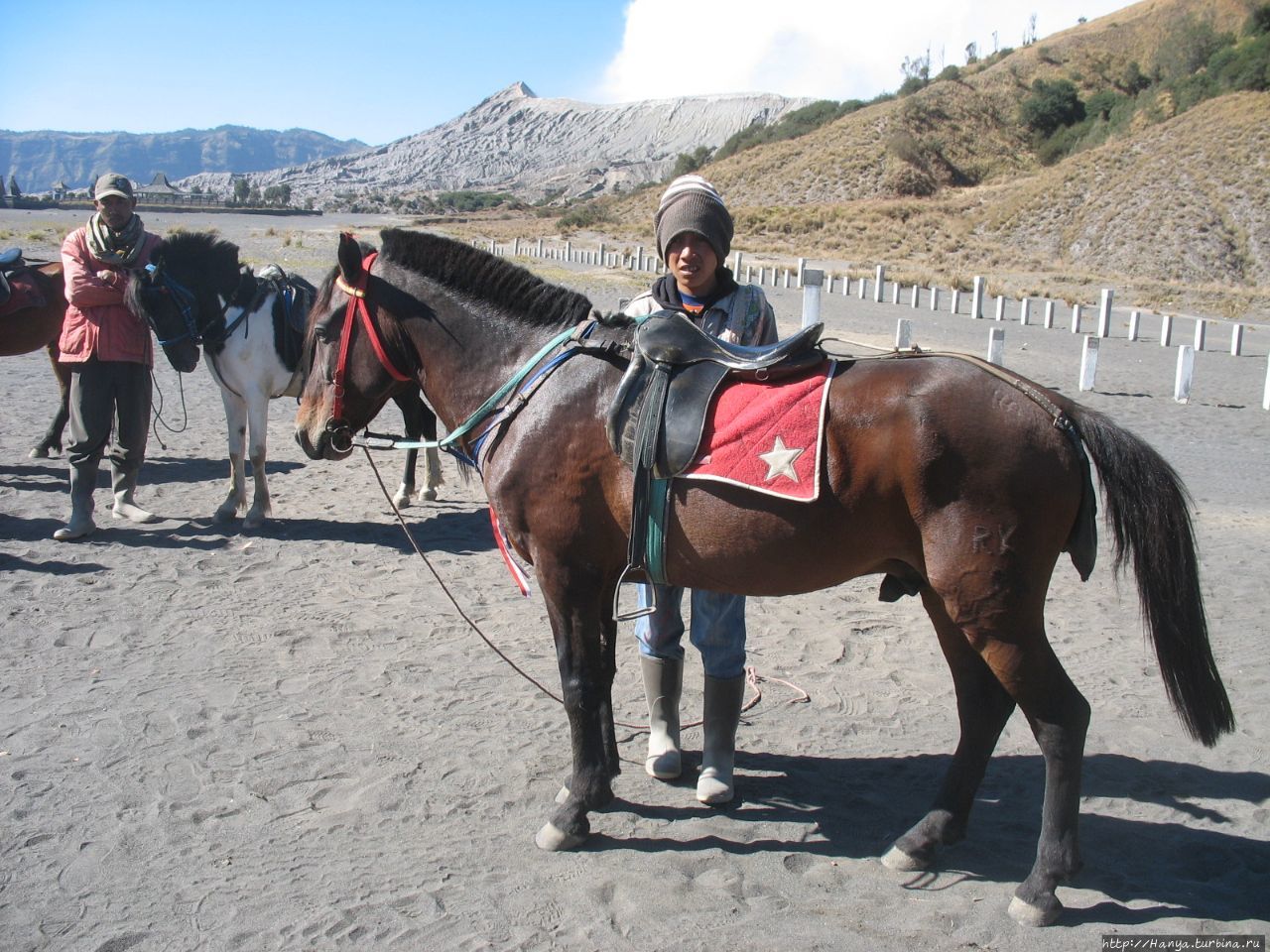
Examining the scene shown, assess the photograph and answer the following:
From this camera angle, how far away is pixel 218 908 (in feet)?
10.3

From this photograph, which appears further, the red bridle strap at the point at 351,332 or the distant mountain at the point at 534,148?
the distant mountain at the point at 534,148

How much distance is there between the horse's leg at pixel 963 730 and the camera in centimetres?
351

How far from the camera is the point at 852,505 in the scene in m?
3.13

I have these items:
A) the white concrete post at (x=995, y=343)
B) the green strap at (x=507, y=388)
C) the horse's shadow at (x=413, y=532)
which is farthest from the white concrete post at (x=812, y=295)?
the green strap at (x=507, y=388)

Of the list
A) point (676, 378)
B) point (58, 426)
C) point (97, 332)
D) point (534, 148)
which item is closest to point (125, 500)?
point (97, 332)

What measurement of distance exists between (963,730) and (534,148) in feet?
552

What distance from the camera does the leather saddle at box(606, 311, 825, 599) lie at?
10.7 feet

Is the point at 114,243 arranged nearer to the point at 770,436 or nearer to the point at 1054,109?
the point at 770,436

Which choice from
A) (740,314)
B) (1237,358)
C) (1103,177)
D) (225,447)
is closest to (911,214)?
(1103,177)

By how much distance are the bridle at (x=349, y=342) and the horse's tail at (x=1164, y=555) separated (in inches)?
100.0

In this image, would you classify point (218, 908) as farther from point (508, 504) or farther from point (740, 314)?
point (740, 314)

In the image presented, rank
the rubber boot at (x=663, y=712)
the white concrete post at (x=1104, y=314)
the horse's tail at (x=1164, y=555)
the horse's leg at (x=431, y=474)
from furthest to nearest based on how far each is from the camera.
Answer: the white concrete post at (x=1104, y=314) < the horse's leg at (x=431, y=474) < the rubber boot at (x=663, y=712) < the horse's tail at (x=1164, y=555)

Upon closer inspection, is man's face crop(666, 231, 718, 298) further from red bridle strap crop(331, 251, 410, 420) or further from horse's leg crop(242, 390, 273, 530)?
horse's leg crop(242, 390, 273, 530)

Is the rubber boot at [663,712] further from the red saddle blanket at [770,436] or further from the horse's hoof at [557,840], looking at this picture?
the red saddle blanket at [770,436]
